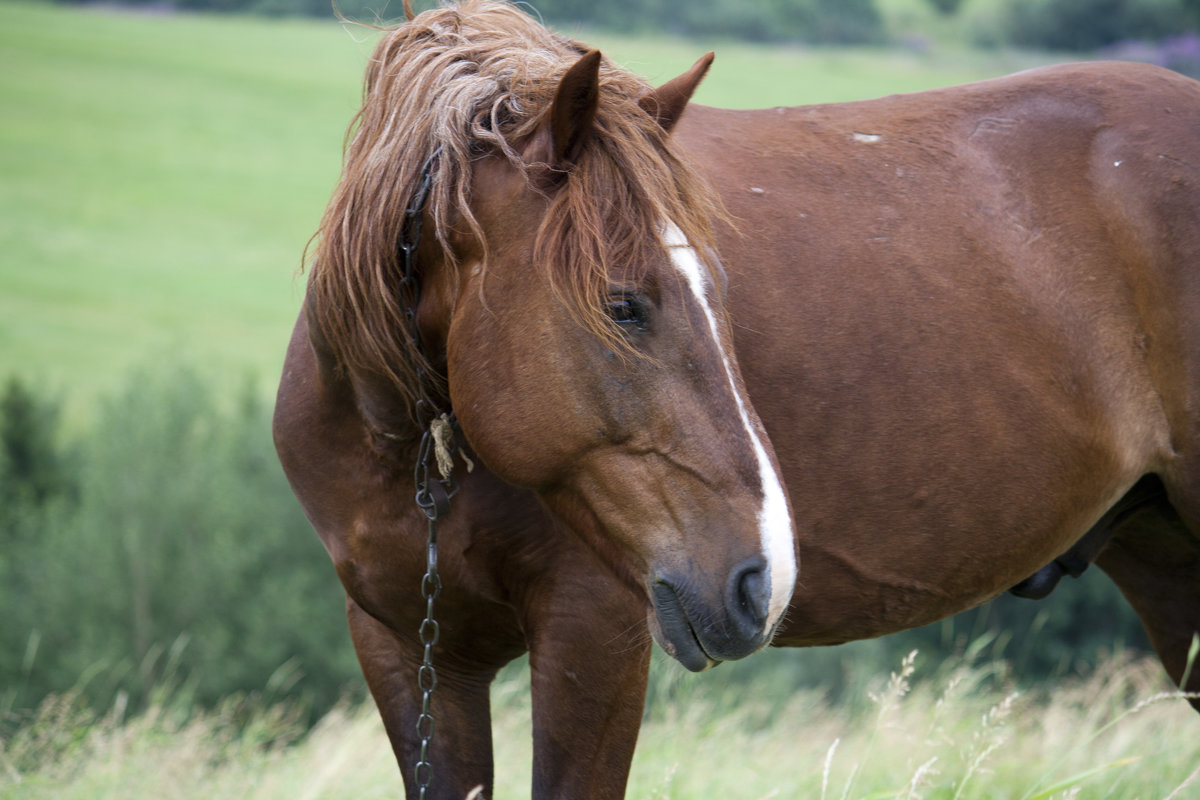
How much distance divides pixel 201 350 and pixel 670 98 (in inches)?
1817

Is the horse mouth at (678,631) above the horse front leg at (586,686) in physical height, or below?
above

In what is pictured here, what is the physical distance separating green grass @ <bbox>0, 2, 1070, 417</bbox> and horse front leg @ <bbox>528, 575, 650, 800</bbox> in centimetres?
4059

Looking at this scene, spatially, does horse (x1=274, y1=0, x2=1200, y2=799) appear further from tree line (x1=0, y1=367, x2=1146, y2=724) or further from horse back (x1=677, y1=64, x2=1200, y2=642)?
tree line (x1=0, y1=367, x2=1146, y2=724)

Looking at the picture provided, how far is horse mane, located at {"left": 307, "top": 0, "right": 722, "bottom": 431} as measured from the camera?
1753 mm

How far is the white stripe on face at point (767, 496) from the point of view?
1.67 m

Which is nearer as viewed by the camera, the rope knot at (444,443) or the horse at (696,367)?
the horse at (696,367)

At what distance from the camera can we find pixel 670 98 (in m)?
1.98

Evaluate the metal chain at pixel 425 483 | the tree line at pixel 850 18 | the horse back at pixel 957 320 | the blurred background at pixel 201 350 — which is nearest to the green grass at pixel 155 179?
the blurred background at pixel 201 350

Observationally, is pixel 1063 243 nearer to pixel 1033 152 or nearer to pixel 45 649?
pixel 1033 152

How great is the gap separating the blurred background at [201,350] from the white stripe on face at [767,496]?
10.9 meters

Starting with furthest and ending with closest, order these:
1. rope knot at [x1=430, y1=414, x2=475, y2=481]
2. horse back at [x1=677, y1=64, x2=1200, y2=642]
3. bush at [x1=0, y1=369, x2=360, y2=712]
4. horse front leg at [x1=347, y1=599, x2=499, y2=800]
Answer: bush at [x1=0, y1=369, x2=360, y2=712]
horse front leg at [x1=347, y1=599, x2=499, y2=800]
horse back at [x1=677, y1=64, x2=1200, y2=642]
rope knot at [x1=430, y1=414, x2=475, y2=481]

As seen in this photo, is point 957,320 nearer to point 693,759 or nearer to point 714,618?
point 714,618

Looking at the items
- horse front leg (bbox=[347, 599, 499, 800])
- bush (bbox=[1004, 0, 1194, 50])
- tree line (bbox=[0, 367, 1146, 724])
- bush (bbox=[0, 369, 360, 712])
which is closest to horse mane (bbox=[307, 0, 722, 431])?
horse front leg (bbox=[347, 599, 499, 800])

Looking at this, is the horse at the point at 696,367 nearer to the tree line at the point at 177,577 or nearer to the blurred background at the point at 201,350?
the blurred background at the point at 201,350
